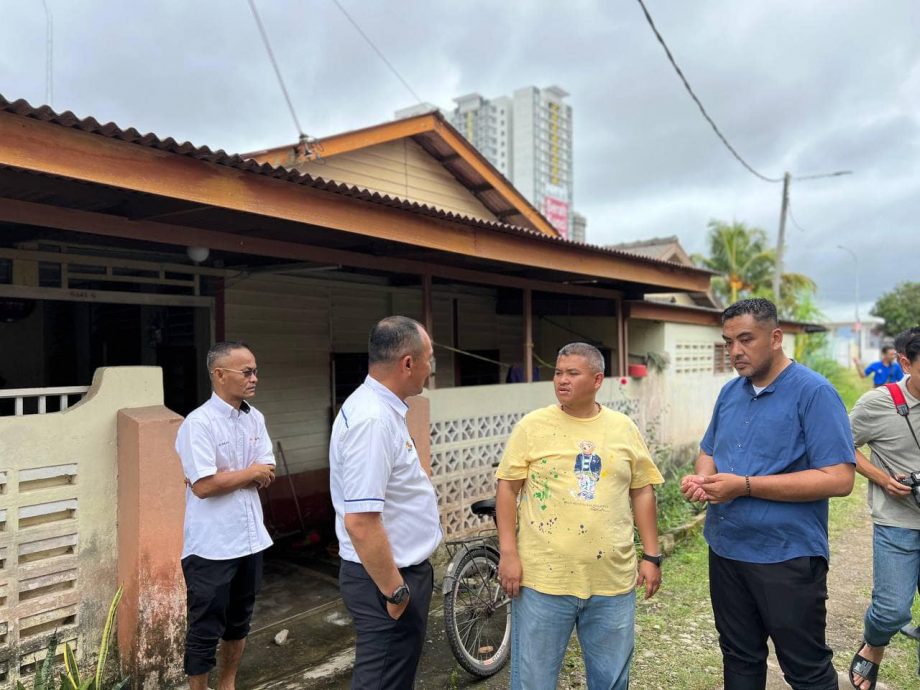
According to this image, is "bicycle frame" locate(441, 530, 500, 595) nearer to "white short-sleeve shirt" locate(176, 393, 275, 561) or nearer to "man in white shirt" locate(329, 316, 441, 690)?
"white short-sleeve shirt" locate(176, 393, 275, 561)

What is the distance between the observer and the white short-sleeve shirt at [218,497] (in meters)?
3.04

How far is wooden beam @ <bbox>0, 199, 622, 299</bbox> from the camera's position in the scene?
12.6ft

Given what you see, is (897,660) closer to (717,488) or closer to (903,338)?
(903,338)

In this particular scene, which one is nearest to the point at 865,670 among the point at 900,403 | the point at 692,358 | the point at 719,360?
the point at 900,403

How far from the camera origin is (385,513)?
7.52 feet

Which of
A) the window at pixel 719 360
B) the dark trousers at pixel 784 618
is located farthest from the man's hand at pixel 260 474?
the window at pixel 719 360

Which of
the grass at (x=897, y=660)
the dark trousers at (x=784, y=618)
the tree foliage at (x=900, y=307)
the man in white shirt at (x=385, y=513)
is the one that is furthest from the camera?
the tree foliage at (x=900, y=307)

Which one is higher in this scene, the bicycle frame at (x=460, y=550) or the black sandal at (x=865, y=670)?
the bicycle frame at (x=460, y=550)

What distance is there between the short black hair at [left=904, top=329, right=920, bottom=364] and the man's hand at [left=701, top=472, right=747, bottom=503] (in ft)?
4.57

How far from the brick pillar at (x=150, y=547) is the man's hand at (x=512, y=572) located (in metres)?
2.00

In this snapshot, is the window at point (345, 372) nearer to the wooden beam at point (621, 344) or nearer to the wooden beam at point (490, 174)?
the wooden beam at point (490, 174)

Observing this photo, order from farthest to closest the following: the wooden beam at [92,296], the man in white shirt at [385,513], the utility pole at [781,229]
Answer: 1. the utility pole at [781,229]
2. the wooden beam at [92,296]
3. the man in white shirt at [385,513]

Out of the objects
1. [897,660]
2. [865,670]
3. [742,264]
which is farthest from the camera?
[742,264]

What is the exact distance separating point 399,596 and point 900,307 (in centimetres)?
5350
